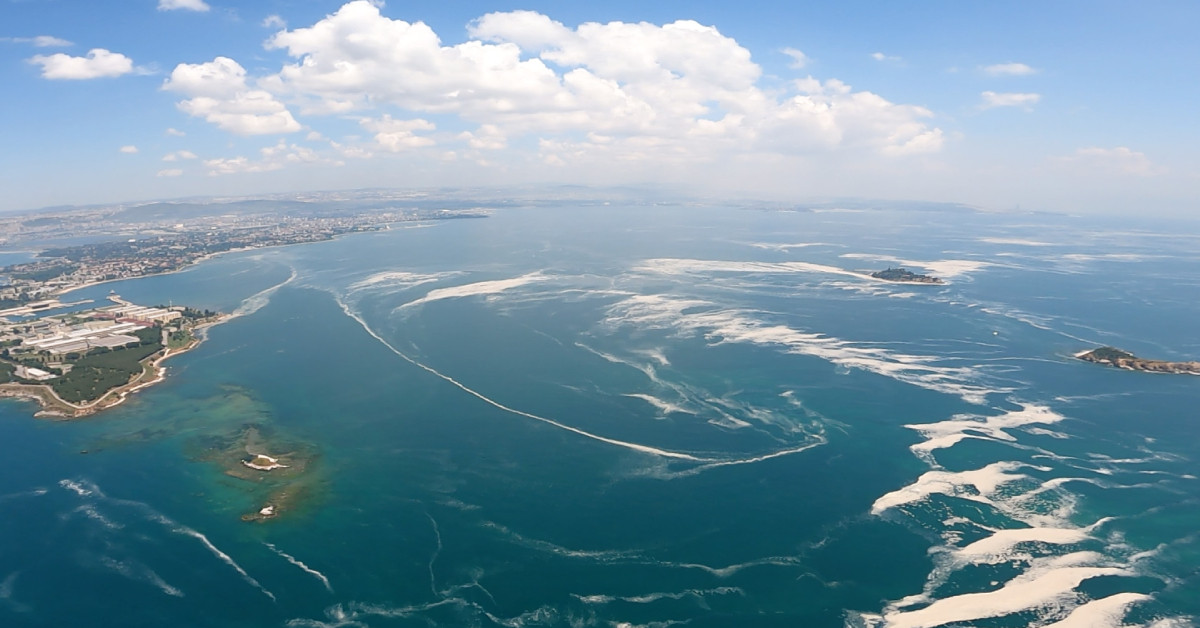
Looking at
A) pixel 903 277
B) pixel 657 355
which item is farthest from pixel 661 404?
pixel 903 277

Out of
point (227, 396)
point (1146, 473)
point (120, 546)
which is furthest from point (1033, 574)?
point (227, 396)

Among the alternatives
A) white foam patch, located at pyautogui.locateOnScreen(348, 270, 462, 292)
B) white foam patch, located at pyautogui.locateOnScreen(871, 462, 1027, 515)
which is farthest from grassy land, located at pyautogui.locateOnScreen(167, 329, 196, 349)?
white foam patch, located at pyautogui.locateOnScreen(871, 462, 1027, 515)

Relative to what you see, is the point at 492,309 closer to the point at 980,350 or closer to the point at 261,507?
the point at 261,507

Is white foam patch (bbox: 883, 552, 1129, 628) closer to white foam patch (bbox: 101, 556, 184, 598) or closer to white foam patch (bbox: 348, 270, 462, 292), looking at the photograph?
white foam patch (bbox: 101, 556, 184, 598)

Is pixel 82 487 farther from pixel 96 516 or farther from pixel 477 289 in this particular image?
pixel 477 289

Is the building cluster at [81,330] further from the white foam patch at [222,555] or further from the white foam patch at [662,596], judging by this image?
the white foam patch at [662,596]
